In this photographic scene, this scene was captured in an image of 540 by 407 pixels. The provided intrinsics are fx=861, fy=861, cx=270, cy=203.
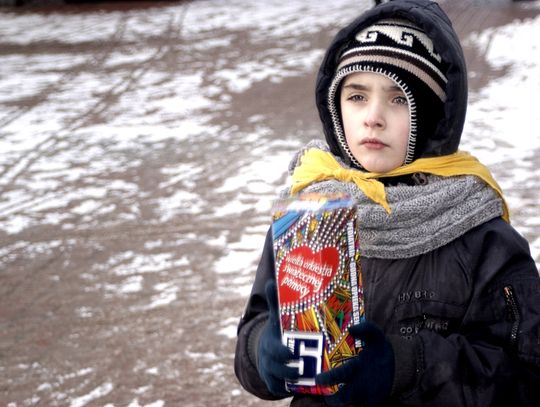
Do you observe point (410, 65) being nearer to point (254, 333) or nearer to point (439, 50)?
point (439, 50)

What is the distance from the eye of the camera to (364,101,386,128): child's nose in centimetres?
175

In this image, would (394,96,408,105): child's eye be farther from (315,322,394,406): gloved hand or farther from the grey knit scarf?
(315,322,394,406): gloved hand

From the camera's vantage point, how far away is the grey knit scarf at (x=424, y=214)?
1.73 metres

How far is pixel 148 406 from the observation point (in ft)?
10.2

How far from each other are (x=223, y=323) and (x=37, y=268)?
1209 mm

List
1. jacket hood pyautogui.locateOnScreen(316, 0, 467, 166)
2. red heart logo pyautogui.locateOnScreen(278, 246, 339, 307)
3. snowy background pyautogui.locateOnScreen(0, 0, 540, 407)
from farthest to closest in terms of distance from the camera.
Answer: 1. snowy background pyautogui.locateOnScreen(0, 0, 540, 407)
2. jacket hood pyautogui.locateOnScreen(316, 0, 467, 166)
3. red heart logo pyautogui.locateOnScreen(278, 246, 339, 307)

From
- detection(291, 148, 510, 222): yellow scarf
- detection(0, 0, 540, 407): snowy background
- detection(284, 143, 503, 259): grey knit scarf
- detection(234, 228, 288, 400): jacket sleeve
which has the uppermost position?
detection(291, 148, 510, 222): yellow scarf

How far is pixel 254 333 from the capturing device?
1.78 meters

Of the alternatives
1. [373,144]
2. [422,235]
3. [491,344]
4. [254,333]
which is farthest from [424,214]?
[254,333]

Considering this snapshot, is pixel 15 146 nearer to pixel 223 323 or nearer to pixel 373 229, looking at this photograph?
pixel 223 323

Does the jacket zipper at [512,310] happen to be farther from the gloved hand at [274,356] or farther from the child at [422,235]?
the gloved hand at [274,356]

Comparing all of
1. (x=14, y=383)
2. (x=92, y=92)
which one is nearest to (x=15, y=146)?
(x=92, y=92)

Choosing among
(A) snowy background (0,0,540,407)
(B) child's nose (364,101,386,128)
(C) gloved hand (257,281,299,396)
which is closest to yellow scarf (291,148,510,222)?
(B) child's nose (364,101,386,128)

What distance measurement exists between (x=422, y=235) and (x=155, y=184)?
378 cm
